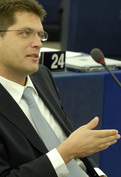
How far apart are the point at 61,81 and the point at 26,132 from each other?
0.73 meters

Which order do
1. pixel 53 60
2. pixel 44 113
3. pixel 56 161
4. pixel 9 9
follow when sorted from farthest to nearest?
pixel 53 60, pixel 44 113, pixel 9 9, pixel 56 161

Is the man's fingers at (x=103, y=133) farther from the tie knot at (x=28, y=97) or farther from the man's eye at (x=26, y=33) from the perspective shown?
the man's eye at (x=26, y=33)

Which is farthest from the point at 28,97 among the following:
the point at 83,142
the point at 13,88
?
the point at 83,142

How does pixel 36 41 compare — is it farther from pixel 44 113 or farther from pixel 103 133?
pixel 103 133

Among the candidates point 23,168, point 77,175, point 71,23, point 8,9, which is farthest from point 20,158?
point 71,23

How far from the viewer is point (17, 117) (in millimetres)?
1259

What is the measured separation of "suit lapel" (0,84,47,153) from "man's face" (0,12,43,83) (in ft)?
0.33

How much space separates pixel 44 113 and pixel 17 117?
227 mm

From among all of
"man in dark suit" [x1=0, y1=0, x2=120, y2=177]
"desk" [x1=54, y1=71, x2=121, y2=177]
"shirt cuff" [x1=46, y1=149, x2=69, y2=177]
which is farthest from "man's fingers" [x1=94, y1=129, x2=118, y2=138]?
"desk" [x1=54, y1=71, x2=121, y2=177]

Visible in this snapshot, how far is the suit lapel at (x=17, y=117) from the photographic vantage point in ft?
4.09

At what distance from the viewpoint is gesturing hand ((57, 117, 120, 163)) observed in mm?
1223

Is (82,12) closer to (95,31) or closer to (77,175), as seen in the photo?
(95,31)

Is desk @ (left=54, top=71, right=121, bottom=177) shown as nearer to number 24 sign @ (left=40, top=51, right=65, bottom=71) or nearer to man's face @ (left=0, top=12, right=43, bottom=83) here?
number 24 sign @ (left=40, top=51, right=65, bottom=71)

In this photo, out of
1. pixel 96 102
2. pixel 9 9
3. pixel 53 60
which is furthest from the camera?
pixel 96 102
